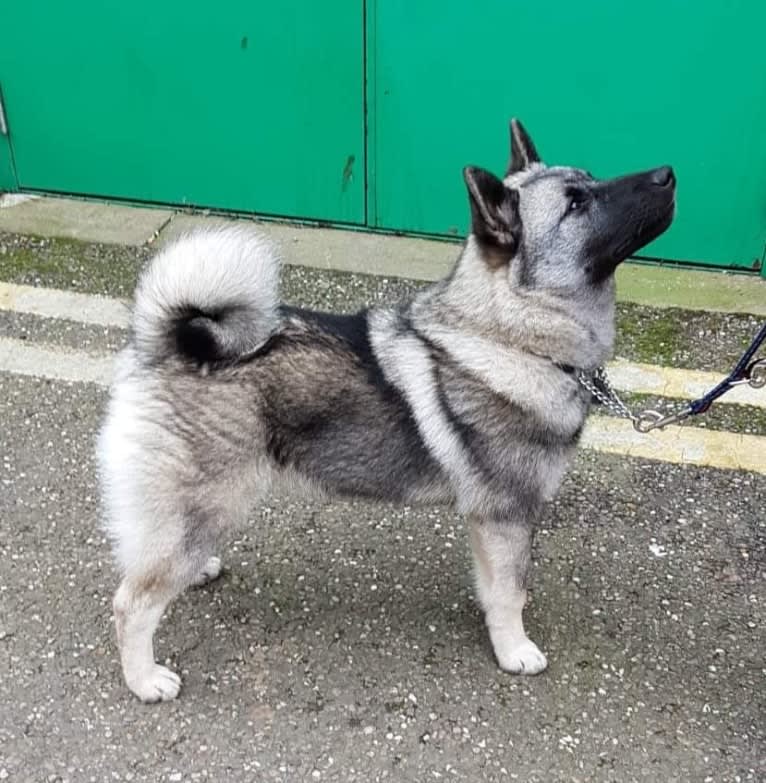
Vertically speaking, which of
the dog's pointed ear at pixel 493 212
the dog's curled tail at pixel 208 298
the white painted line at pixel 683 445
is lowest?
the white painted line at pixel 683 445

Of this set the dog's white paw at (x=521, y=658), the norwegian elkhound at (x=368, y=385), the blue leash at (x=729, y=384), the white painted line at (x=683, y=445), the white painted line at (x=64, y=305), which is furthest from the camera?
the white painted line at (x=64, y=305)

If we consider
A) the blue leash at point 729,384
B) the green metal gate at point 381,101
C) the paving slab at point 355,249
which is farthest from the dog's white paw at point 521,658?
the green metal gate at point 381,101

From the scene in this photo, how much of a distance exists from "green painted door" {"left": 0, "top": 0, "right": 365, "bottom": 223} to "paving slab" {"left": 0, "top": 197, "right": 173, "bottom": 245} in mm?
106

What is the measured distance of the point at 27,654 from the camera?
2.80 metres

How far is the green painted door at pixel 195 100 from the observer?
177 inches

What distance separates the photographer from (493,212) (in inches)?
93.2

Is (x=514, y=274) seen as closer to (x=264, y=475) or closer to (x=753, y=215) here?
(x=264, y=475)

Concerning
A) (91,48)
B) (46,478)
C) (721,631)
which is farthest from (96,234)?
(721,631)

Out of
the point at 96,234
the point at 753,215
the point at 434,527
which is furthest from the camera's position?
the point at 96,234

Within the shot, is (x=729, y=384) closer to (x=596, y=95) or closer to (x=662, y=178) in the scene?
(x=662, y=178)

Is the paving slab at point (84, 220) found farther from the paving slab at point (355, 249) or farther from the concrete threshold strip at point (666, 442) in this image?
the concrete threshold strip at point (666, 442)

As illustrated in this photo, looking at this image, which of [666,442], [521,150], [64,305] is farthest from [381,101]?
[666,442]

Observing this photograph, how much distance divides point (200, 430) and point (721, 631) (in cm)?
175

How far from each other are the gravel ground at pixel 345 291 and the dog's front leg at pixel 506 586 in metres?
1.72
